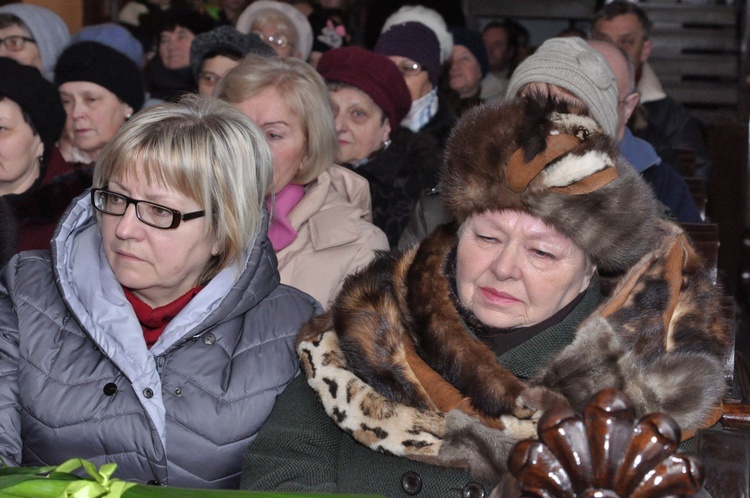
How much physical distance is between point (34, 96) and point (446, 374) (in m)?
2.12

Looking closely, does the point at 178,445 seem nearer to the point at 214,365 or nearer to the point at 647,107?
the point at 214,365

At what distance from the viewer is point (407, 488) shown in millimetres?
2074

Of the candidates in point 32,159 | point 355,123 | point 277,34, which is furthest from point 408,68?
point 32,159

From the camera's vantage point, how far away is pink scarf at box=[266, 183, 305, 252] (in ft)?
10.6

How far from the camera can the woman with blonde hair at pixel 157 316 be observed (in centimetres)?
221

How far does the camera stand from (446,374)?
213cm

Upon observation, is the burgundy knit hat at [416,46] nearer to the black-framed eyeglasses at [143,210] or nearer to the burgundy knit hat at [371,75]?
the burgundy knit hat at [371,75]

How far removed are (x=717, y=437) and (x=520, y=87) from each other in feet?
6.98

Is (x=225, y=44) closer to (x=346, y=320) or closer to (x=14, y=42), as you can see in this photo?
(x=14, y=42)

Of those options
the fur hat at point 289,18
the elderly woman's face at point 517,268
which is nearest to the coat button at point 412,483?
the elderly woman's face at point 517,268

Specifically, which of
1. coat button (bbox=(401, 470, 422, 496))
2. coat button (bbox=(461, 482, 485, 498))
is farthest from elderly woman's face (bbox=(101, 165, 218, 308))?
coat button (bbox=(461, 482, 485, 498))

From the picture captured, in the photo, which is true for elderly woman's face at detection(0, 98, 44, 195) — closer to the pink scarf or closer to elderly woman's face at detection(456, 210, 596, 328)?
the pink scarf

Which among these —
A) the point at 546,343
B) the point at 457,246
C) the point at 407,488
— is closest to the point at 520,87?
the point at 457,246

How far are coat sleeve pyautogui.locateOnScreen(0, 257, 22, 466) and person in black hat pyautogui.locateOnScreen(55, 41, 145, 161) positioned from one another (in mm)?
1954
